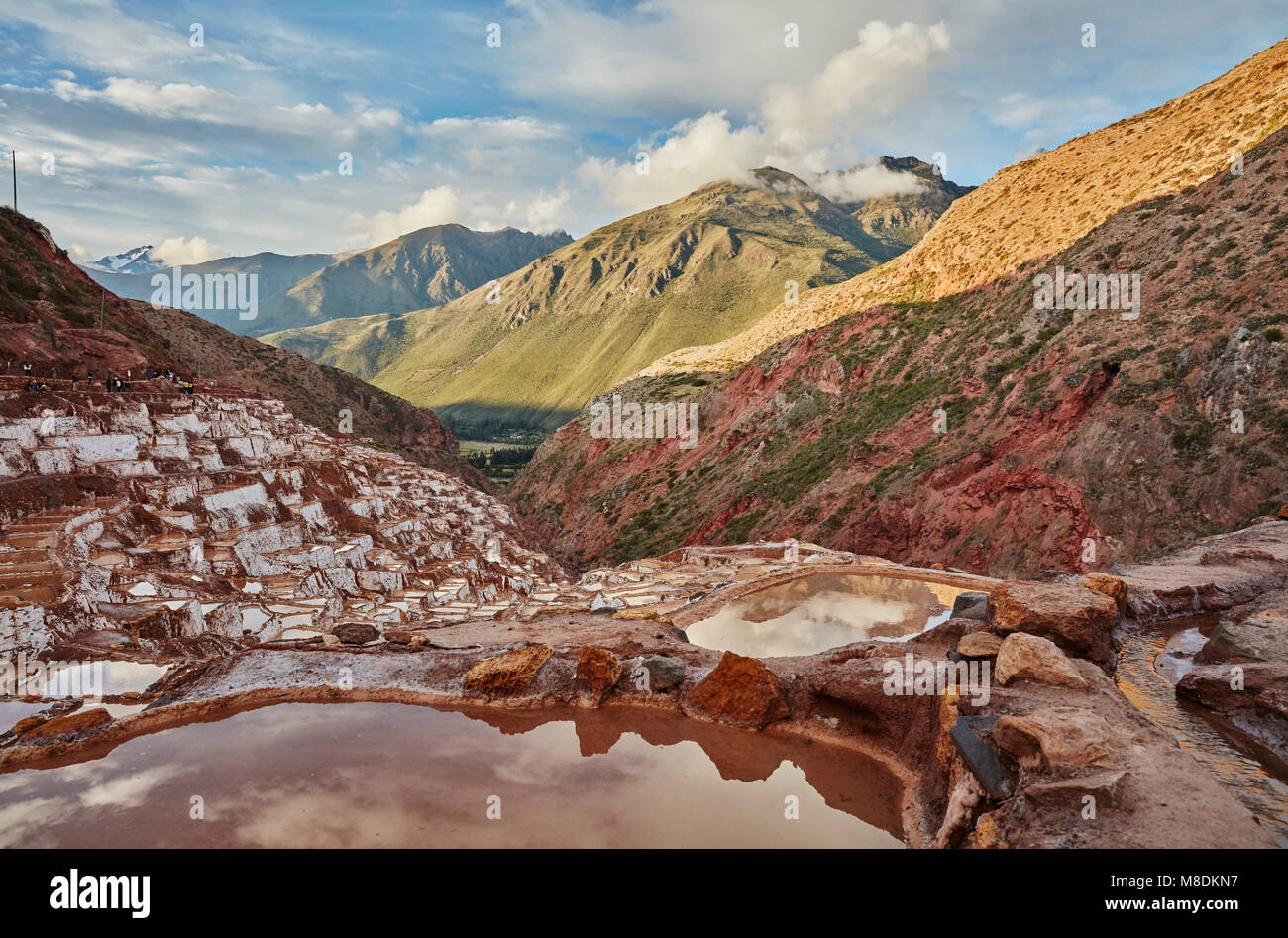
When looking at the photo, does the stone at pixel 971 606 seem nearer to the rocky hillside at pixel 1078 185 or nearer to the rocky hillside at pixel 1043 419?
the rocky hillside at pixel 1043 419

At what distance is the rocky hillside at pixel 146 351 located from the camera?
41.2 m

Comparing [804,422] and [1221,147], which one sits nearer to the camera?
[1221,147]

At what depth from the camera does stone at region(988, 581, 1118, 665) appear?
13547mm

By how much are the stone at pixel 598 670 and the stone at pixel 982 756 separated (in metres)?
7.43

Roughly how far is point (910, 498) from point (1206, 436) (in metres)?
14.3

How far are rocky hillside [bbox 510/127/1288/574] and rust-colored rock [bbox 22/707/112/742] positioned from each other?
109 feet

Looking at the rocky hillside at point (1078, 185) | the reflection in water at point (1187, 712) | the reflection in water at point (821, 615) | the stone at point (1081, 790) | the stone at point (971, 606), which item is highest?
the rocky hillside at point (1078, 185)

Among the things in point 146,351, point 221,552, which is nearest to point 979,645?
point 221,552

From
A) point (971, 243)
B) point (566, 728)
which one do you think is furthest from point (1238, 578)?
point (971, 243)

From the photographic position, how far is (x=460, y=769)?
1171 cm

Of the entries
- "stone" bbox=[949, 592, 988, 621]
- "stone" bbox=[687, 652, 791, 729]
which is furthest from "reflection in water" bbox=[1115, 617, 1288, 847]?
"stone" bbox=[687, 652, 791, 729]

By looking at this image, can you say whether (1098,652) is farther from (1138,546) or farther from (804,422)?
(804,422)

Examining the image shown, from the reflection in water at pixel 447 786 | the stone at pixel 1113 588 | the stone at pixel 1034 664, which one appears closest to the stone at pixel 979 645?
the stone at pixel 1034 664

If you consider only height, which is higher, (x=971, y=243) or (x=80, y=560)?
(x=971, y=243)
